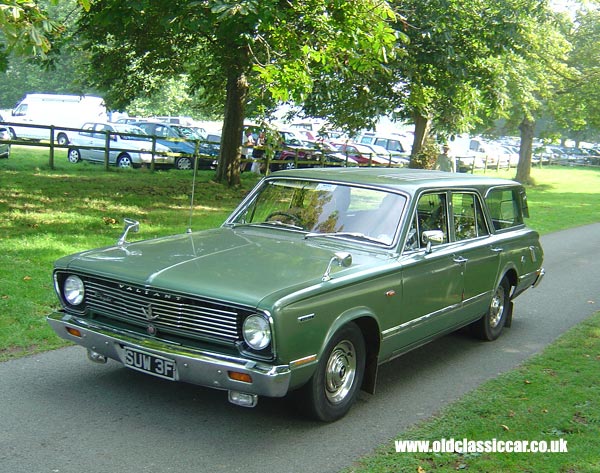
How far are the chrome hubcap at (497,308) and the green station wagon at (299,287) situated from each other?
362mm

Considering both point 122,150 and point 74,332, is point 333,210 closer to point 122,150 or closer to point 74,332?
point 74,332

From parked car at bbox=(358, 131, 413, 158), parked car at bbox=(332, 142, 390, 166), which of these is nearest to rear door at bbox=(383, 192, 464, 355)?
parked car at bbox=(332, 142, 390, 166)

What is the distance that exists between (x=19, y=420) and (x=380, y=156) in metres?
31.2

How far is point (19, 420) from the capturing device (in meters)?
5.05

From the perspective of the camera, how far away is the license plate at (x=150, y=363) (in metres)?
4.95

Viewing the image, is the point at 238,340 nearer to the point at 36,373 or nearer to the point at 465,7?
the point at 36,373

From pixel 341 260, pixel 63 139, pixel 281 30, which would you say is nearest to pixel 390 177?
pixel 341 260

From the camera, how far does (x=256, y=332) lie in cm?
479

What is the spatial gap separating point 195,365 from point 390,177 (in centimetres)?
290

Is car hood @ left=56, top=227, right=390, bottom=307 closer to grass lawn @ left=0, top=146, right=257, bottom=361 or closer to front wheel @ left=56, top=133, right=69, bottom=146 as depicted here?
grass lawn @ left=0, top=146, right=257, bottom=361

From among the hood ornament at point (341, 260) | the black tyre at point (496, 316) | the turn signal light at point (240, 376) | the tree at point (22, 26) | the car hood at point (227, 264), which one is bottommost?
the black tyre at point (496, 316)

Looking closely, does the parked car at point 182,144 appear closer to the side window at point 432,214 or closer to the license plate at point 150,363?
the side window at point 432,214

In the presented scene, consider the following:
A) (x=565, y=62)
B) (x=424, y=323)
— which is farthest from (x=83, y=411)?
(x=565, y=62)

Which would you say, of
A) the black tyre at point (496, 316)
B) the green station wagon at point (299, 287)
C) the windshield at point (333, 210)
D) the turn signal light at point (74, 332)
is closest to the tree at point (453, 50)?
the black tyre at point (496, 316)
